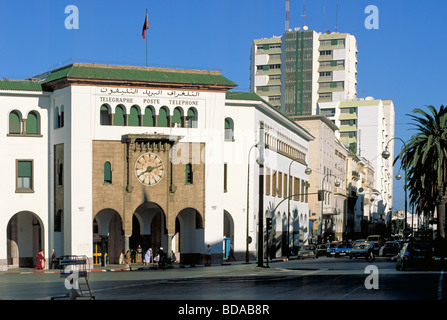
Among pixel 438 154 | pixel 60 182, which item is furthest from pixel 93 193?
pixel 438 154

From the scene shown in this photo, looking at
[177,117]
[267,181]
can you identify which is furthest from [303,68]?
[177,117]

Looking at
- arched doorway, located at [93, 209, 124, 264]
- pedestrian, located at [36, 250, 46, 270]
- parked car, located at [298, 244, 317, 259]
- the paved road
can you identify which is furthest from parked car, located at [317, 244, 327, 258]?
the paved road

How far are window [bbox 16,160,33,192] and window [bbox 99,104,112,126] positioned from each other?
6.17 metres

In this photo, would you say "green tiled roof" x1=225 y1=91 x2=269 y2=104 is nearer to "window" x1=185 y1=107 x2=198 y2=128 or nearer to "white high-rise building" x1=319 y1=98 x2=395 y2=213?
"window" x1=185 y1=107 x2=198 y2=128

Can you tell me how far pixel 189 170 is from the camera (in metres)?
56.2

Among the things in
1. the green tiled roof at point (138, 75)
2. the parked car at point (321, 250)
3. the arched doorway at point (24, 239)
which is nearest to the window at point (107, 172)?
the green tiled roof at point (138, 75)

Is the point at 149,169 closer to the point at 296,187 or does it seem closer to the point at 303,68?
the point at 296,187

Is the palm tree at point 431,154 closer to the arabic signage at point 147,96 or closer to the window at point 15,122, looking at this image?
the arabic signage at point 147,96

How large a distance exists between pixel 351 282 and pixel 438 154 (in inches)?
1067

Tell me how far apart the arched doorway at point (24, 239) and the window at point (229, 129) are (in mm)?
16594

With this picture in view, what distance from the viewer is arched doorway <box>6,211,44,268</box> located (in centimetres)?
5609

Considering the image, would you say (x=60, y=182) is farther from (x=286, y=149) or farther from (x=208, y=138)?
(x=286, y=149)

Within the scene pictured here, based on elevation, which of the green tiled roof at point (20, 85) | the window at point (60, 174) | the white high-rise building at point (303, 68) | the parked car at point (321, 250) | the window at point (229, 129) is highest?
the white high-rise building at point (303, 68)

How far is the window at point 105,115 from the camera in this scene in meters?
54.1
